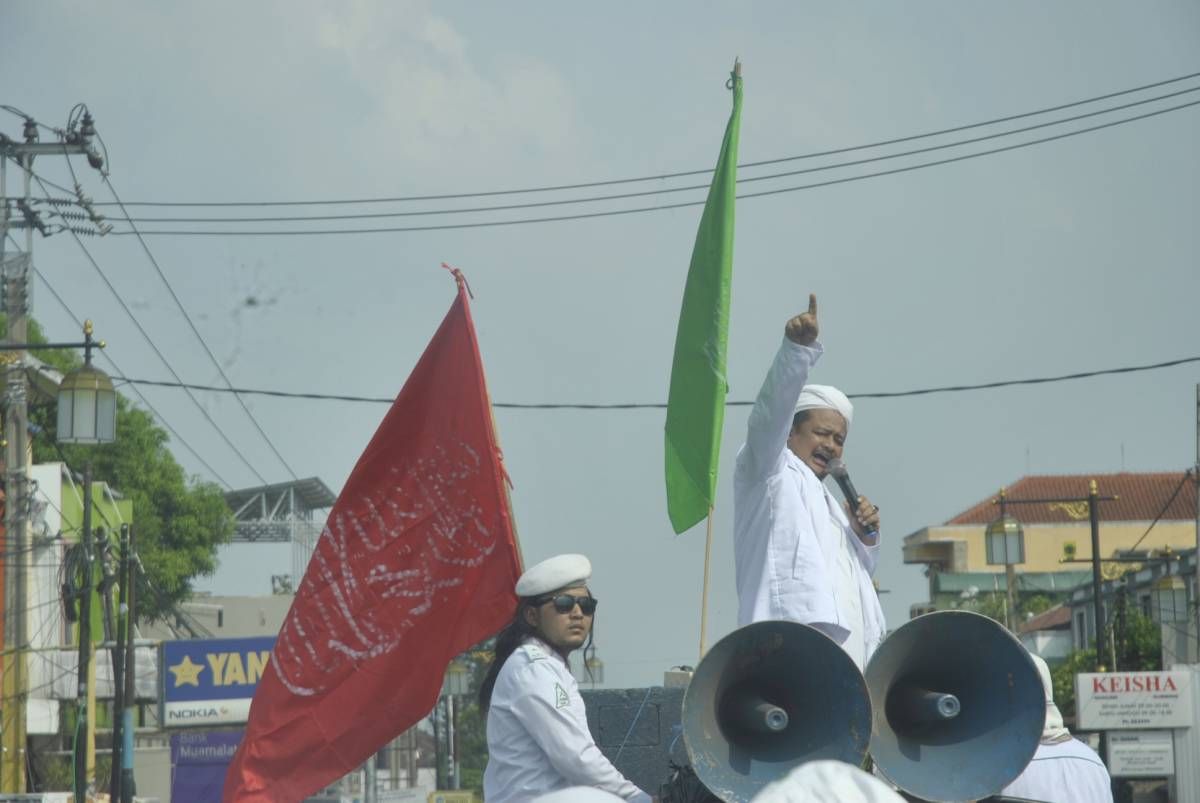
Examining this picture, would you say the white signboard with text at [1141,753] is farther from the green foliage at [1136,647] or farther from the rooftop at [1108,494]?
the rooftop at [1108,494]

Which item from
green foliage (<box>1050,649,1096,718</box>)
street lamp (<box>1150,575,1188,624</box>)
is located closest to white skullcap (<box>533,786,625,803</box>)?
street lamp (<box>1150,575,1188,624</box>)

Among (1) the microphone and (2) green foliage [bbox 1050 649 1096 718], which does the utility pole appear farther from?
(2) green foliage [bbox 1050 649 1096 718]

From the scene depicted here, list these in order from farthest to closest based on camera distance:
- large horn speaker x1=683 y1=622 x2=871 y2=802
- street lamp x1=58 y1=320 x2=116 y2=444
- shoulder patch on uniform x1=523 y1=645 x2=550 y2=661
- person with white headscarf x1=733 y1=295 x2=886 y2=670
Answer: street lamp x1=58 y1=320 x2=116 y2=444, shoulder patch on uniform x1=523 y1=645 x2=550 y2=661, person with white headscarf x1=733 y1=295 x2=886 y2=670, large horn speaker x1=683 y1=622 x2=871 y2=802

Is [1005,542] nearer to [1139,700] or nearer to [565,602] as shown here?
[1139,700]

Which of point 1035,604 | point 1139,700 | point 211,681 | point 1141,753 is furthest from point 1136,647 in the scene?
point 1035,604

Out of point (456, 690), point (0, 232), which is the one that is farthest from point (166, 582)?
point (0, 232)

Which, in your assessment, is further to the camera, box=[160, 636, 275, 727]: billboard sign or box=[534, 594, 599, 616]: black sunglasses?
box=[160, 636, 275, 727]: billboard sign

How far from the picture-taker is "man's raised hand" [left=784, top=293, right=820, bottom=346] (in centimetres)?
556

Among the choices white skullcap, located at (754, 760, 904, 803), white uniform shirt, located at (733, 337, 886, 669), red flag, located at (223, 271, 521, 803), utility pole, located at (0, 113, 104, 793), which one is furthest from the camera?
utility pole, located at (0, 113, 104, 793)

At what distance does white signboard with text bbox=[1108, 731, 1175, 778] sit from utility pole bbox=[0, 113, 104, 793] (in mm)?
18833

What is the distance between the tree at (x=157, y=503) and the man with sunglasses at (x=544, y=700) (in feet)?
141

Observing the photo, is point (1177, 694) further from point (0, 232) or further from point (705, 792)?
point (705, 792)

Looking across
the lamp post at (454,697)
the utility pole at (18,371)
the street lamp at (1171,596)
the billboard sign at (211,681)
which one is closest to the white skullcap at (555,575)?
the utility pole at (18,371)

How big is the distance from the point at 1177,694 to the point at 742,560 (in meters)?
28.9
